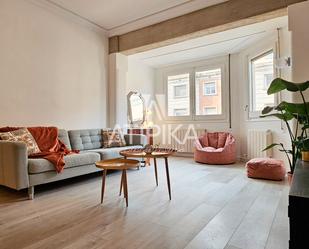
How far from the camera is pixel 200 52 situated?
17.4 feet

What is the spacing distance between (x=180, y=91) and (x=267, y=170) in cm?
349

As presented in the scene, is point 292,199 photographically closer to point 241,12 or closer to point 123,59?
point 241,12

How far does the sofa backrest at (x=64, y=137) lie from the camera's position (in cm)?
361

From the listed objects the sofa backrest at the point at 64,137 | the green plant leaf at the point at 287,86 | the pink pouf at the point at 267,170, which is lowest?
the pink pouf at the point at 267,170

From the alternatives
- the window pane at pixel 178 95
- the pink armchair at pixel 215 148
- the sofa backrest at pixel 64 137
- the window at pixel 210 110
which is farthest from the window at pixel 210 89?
the sofa backrest at pixel 64 137

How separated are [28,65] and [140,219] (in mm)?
2968

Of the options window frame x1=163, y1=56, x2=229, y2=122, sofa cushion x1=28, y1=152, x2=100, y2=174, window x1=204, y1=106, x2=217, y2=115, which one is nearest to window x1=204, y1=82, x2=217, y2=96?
window frame x1=163, y1=56, x2=229, y2=122

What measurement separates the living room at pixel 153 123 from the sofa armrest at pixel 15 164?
0.5 inches

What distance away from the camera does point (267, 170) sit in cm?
331

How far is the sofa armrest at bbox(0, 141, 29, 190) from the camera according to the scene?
2.41 m

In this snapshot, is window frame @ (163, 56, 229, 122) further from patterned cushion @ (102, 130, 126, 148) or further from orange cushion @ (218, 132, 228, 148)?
patterned cushion @ (102, 130, 126, 148)

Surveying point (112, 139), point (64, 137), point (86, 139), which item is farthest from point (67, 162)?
point (112, 139)

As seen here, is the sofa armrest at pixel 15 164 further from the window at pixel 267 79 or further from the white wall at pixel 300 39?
the window at pixel 267 79

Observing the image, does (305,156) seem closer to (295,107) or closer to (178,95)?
(295,107)
